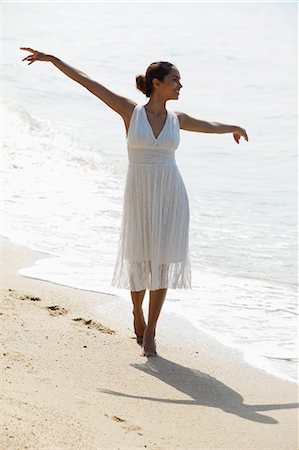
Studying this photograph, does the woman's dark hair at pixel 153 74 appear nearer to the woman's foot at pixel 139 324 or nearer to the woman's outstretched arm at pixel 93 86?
the woman's outstretched arm at pixel 93 86

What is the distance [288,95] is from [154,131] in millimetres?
18262

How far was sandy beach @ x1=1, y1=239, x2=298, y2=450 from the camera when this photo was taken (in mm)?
4020

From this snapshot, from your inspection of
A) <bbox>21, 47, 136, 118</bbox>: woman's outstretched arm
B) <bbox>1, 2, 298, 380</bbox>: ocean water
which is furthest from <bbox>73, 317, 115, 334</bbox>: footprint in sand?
<bbox>21, 47, 136, 118</bbox>: woman's outstretched arm

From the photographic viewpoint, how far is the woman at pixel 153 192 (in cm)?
551

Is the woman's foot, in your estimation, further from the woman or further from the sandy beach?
the woman

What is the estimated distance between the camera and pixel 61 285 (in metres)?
6.78

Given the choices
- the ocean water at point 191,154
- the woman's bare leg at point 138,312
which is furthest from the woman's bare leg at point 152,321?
the ocean water at point 191,154

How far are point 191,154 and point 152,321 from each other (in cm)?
1032

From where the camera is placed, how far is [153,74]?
5582 millimetres

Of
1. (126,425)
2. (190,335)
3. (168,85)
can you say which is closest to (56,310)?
(190,335)

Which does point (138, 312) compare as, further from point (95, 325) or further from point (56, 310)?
point (56, 310)

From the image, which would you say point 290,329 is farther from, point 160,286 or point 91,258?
point 91,258

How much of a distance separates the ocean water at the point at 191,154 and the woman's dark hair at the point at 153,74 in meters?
1.65

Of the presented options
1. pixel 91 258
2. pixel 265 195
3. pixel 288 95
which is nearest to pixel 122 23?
pixel 288 95
